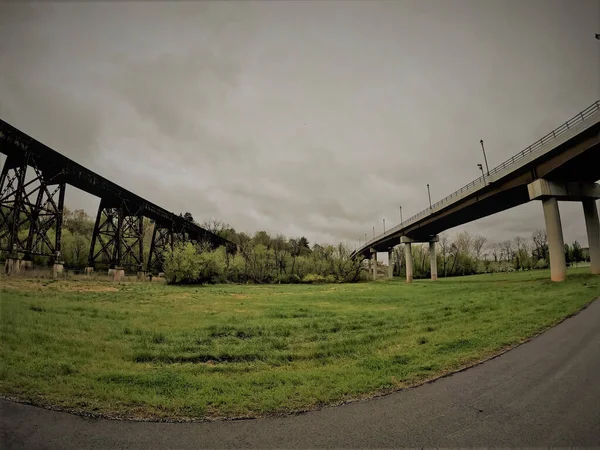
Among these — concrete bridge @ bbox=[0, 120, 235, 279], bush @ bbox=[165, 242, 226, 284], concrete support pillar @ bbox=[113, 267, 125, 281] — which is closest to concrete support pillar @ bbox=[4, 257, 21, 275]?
concrete bridge @ bbox=[0, 120, 235, 279]

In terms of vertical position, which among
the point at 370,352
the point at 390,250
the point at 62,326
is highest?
the point at 390,250

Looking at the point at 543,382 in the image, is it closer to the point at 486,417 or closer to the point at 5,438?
the point at 486,417

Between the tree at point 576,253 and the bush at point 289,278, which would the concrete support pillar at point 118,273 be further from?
the tree at point 576,253

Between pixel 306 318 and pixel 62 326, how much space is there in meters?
10.1

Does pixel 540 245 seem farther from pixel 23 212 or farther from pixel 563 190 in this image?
pixel 23 212

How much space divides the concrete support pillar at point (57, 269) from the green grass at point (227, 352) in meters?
7.71

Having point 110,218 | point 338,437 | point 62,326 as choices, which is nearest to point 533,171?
point 338,437

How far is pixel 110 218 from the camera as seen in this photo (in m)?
33.2

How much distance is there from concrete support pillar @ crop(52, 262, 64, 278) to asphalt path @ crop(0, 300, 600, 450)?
21.4 metres

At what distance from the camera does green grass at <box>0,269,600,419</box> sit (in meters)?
5.78

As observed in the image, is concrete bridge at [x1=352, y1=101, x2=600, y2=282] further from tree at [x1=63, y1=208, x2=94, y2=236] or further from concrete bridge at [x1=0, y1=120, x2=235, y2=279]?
tree at [x1=63, y1=208, x2=94, y2=236]

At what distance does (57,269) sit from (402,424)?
27552 mm

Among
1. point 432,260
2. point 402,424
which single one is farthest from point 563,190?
point 432,260

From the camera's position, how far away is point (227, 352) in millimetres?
8844
